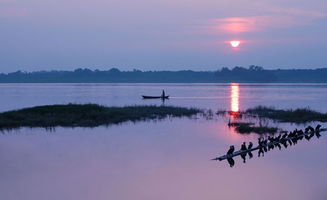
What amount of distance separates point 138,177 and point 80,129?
47.2 feet

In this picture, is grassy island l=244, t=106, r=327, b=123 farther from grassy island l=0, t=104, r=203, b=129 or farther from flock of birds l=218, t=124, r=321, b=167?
grassy island l=0, t=104, r=203, b=129

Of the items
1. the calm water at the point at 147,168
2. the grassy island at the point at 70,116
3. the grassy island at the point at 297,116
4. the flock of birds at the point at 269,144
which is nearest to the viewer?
the calm water at the point at 147,168

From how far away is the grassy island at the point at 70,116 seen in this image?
3497cm

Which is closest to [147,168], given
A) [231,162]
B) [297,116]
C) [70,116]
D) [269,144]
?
[231,162]

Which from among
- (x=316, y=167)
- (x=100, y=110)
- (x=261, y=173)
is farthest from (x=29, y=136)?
(x=316, y=167)

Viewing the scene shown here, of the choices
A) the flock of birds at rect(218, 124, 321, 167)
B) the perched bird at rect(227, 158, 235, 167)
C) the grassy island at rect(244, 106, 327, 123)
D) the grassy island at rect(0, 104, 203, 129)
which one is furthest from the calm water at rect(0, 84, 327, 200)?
the grassy island at rect(244, 106, 327, 123)

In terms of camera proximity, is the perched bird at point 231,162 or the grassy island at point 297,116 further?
the grassy island at point 297,116

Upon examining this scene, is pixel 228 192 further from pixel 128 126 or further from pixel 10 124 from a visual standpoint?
pixel 10 124

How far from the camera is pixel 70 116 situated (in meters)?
37.3

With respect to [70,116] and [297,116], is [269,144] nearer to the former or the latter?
[297,116]

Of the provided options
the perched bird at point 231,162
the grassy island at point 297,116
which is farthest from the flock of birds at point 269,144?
the grassy island at point 297,116

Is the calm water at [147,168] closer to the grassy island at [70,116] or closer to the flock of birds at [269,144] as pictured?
the flock of birds at [269,144]

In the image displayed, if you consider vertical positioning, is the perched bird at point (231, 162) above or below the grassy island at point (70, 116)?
below

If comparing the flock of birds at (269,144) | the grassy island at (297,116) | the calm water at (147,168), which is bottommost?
the calm water at (147,168)
